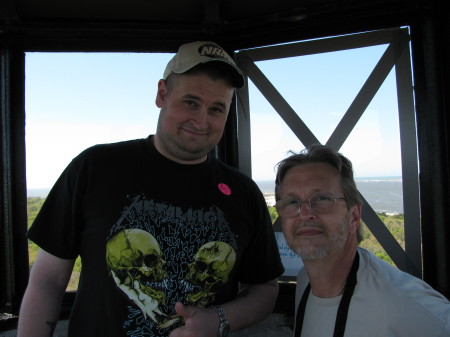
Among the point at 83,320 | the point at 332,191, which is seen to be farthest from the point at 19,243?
the point at 332,191

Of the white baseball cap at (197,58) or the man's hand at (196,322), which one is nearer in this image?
the man's hand at (196,322)

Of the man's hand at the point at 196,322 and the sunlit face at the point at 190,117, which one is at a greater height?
the sunlit face at the point at 190,117

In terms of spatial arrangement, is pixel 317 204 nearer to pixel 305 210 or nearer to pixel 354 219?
pixel 305 210

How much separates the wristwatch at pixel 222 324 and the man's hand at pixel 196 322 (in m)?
0.02

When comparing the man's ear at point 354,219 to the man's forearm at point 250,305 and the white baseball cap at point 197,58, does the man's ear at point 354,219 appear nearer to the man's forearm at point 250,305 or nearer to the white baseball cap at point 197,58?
the man's forearm at point 250,305

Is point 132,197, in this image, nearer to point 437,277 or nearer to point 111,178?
point 111,178

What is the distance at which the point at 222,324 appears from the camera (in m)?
1.40

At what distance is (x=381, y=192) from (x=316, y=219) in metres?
0.87

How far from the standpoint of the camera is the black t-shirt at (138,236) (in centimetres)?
136

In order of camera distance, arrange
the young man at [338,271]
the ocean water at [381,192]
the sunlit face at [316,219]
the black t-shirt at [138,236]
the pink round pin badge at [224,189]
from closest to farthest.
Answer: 1. the young man at [338,271]
2. the black t-shirt at [138,236]
3. the sunlit face at [316,219]
4. the pink round pin badge at [224,189]
5. the ocean water at [381,192]

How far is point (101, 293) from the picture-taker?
1353mm

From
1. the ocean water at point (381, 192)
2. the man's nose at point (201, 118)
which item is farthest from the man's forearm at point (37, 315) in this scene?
the ocean water at point (381, 192)

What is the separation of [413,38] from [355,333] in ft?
5.21

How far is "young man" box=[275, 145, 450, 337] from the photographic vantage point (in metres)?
1.22
